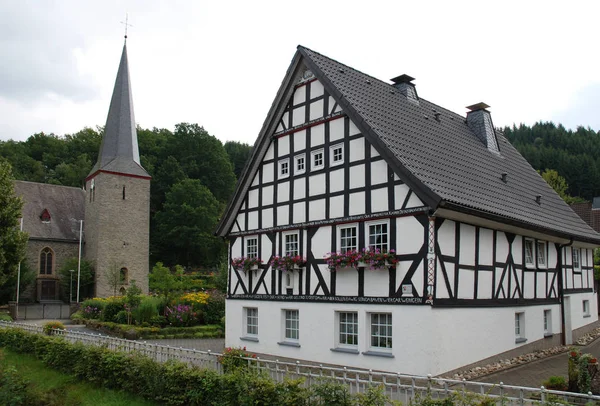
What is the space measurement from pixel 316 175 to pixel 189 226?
4233 cm

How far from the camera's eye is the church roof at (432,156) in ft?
47.3

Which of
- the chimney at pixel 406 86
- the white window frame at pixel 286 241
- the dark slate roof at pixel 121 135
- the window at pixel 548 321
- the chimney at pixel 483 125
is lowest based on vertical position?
the window at pixel 548 321

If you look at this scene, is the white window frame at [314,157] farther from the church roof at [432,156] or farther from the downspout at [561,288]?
the downspout at [561,288]

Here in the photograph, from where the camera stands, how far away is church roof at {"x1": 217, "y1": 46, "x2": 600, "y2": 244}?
14406 mm

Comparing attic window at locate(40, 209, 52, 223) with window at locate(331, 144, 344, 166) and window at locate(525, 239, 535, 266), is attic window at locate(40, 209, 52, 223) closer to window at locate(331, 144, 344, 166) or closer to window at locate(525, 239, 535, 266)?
window at locate(331, 144, 344, 166)

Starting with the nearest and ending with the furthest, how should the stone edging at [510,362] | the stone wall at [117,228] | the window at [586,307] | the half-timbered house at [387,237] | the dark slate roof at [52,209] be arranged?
the half-timbered house at [387,237] < the stone edging at [510,362] < the window at [586,307] < the stone wall at [117,228] < the dark slate roof at [52,209]

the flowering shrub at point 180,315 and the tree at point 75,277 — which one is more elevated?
the tree at point 75,277

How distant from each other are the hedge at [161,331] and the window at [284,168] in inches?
363

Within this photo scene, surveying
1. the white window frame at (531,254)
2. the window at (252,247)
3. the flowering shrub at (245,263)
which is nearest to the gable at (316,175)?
the window at (252,247)

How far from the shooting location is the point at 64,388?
49.1 ft

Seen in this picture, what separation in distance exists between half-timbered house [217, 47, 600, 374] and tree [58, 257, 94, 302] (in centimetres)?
2604

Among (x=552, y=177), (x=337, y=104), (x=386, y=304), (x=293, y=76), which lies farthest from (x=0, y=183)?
(x=552, y=177)

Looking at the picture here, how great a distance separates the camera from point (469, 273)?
14656mm

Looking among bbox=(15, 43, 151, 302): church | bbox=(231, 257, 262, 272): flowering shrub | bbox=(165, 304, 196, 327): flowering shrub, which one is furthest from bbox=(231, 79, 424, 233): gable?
bbox=(15, 43, 151, 302): church
